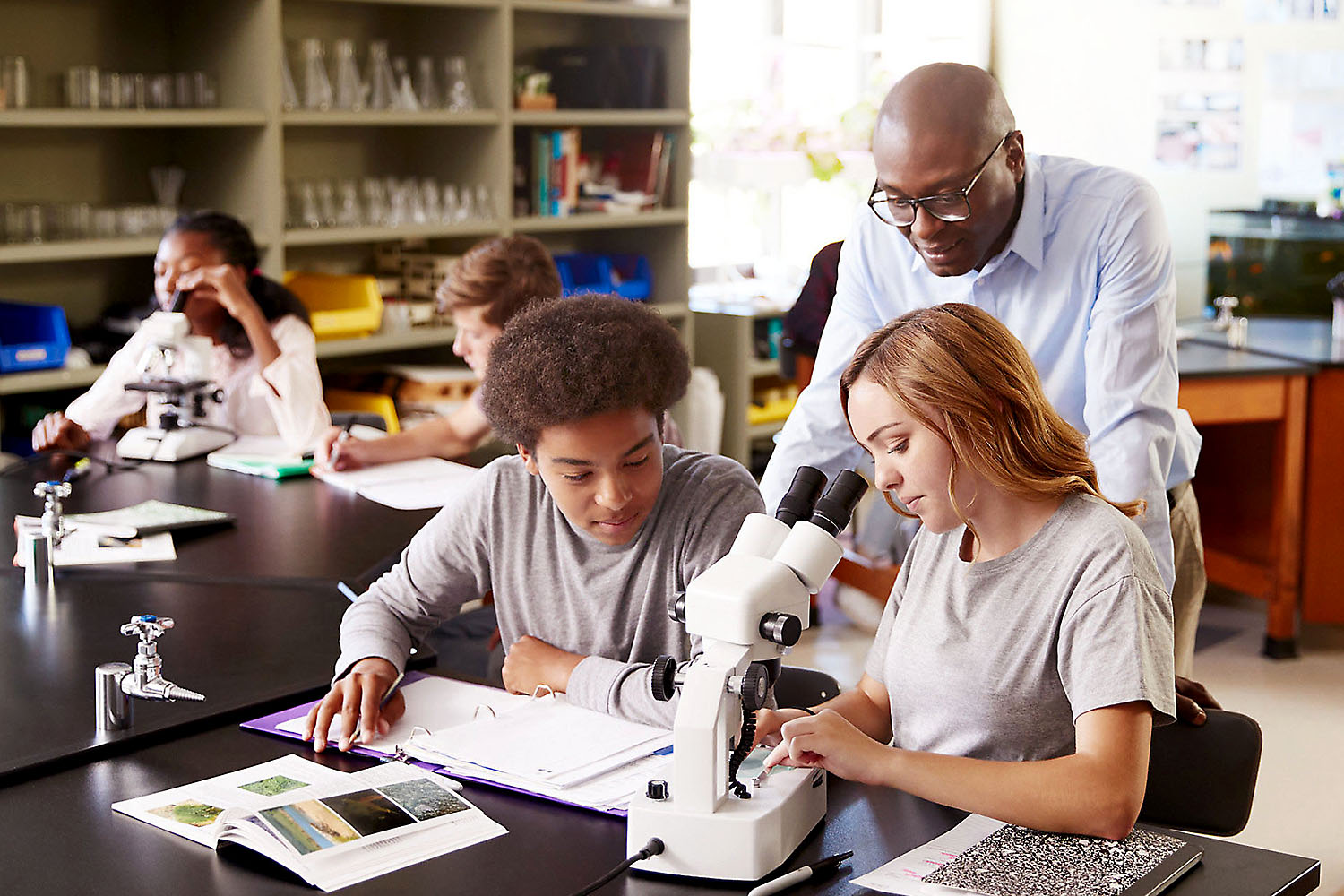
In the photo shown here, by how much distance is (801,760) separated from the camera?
135 centimetres

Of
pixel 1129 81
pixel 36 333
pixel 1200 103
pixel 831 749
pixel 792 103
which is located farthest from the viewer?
pixel 792 103

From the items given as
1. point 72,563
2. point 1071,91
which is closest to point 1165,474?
point 72,563

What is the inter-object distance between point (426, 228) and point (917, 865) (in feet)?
11.6

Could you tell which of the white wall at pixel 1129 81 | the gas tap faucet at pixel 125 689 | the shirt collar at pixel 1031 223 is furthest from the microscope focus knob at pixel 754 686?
the white wall at pixel 1129 81

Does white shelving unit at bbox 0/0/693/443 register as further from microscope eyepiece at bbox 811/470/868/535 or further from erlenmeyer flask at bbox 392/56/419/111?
microscope eyepiece at bbox 811/470/868/535

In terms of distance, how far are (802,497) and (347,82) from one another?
136 inches

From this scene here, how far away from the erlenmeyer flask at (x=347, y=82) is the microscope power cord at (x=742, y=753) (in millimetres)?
3442

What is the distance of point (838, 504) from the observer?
130 centimetres

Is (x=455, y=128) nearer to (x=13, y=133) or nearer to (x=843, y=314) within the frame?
(x=13, y=133)

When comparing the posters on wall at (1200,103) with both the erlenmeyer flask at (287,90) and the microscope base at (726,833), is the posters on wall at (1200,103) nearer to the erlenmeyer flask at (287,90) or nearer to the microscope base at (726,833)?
the erlenmeyer flask at (287,90)

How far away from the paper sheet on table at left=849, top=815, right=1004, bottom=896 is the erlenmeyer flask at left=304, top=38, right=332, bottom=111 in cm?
348

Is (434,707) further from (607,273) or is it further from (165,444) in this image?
(607,273)

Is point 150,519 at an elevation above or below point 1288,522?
above

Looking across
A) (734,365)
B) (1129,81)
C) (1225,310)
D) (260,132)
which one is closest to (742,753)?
(260,132)
